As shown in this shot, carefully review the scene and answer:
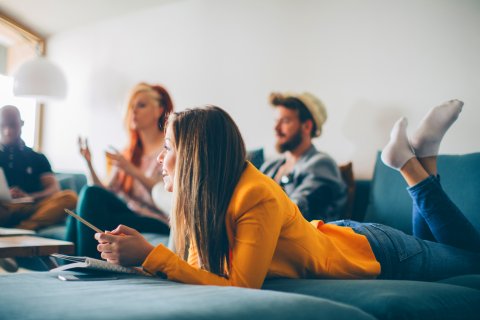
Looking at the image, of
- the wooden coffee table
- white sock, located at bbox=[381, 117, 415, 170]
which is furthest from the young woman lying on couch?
the wooden coffee table

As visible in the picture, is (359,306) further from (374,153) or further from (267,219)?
(374,153)

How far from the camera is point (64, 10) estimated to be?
403 cm

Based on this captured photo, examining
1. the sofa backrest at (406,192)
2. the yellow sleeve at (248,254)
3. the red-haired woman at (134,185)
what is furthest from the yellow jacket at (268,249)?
the red-haired woman at (134,185)

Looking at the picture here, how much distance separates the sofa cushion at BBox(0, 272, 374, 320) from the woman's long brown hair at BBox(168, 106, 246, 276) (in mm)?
146

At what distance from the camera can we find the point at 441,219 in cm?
142

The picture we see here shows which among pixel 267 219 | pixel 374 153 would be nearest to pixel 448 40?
pixel 374 153

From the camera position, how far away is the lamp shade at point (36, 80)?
3.72 m

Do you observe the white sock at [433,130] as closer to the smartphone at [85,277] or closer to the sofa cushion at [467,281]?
the sofa cushion at [467,281]

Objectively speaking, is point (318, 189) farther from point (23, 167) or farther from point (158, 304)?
point (23, 167)

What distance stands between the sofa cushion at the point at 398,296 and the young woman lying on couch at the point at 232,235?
93mm

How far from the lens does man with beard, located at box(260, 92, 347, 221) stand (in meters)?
2.06

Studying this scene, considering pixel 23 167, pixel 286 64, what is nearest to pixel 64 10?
pixel 23 167

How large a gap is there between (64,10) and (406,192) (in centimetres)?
327

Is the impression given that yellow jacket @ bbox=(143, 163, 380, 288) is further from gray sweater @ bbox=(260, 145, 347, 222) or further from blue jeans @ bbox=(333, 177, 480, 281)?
gray sweater @ bbox=(260, 145, 347, 222)
